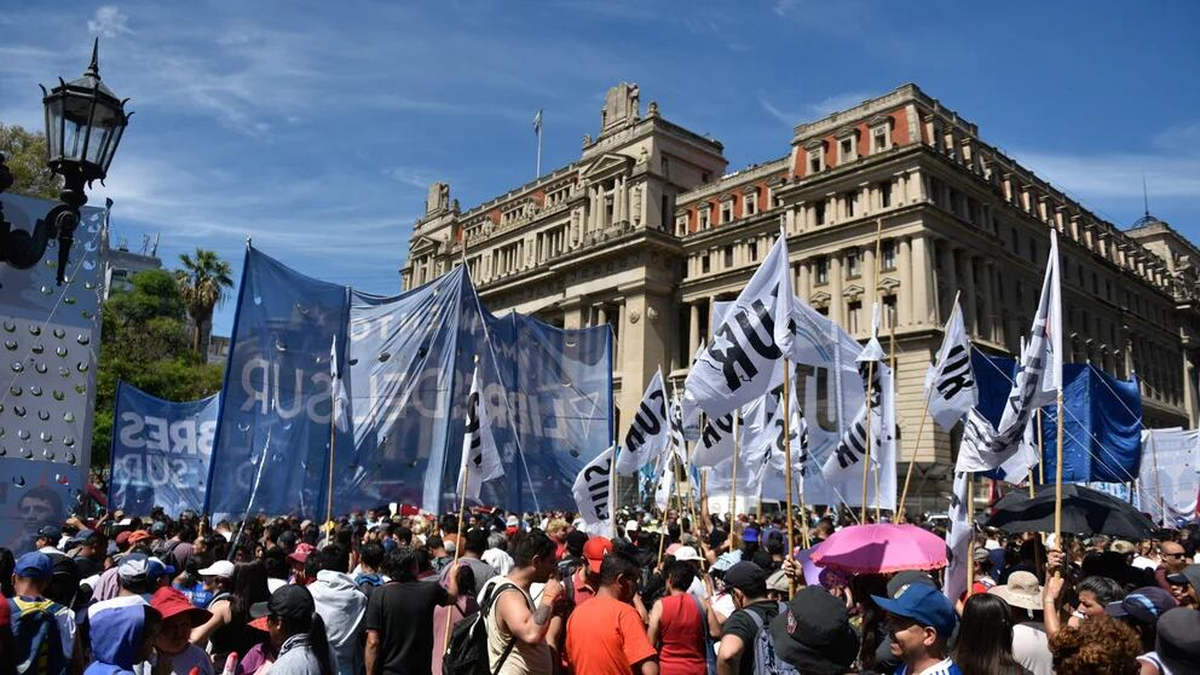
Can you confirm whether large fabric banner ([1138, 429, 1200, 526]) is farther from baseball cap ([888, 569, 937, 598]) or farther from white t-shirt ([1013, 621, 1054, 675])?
baseball cap ([888, 569, 937, 598])

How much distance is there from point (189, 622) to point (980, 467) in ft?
27.0

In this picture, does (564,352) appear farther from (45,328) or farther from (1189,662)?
(1189,662)

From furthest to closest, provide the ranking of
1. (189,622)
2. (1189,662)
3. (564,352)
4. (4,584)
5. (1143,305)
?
1. (1143,305)
2. (564,352)
3. (4,584)
4. (189,622)
5. (1189,662)

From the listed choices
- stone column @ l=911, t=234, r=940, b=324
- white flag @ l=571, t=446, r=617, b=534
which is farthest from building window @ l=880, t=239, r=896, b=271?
white flag @ l=571, t=446, r=617, b=534

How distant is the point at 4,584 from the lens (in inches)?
232

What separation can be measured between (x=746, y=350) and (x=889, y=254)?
1409 inches

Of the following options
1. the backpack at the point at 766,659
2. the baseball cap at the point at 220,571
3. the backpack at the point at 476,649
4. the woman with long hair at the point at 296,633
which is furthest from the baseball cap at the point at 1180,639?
the baseball cap at the point at 220,571

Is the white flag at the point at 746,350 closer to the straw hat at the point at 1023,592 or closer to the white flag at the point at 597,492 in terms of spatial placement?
the white flag at the point at 597,492

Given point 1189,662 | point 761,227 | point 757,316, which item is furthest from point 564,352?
point 761,227

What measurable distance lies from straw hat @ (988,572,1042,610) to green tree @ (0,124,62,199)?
36.4 meters

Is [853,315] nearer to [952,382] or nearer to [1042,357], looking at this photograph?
[952,382]

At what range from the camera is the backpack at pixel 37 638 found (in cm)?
473

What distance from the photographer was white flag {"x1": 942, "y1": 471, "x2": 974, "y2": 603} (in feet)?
22.8

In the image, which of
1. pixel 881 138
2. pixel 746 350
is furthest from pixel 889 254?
pixel 746 350
